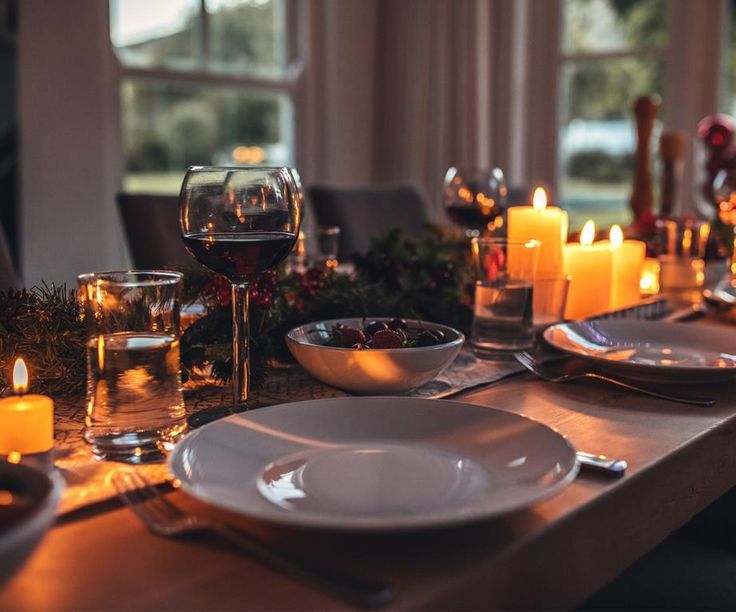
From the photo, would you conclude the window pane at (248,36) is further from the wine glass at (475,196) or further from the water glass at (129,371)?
the water glass at (129,371)

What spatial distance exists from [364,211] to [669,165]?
32.9 inches

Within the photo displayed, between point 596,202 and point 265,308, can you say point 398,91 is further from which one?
point 265,308

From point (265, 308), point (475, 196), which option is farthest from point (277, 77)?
point (265, 308)

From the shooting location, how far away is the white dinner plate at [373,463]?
0.54 metres

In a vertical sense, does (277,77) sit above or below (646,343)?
above

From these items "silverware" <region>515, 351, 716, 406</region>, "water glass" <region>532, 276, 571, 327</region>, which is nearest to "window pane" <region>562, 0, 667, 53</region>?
"water glass" <region>532, 276, 571, 327</region>

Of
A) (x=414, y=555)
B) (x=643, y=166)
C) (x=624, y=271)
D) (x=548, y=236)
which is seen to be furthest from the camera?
(x=643, y=166)

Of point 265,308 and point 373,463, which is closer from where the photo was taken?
point 373,463

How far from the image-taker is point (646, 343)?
1141 mm

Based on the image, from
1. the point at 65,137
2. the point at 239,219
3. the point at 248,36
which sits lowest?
the point at 239,219

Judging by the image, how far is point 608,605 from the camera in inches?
34.7

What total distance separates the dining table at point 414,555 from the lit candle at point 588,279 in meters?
0.58

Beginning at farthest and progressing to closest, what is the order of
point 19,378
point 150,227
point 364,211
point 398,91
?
1. point 398,91
2. point 364,211
3. point 150,227
4. point 19,378

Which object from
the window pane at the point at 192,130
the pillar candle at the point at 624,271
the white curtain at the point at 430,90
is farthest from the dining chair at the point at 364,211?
the white curtain at the point at 430,90
